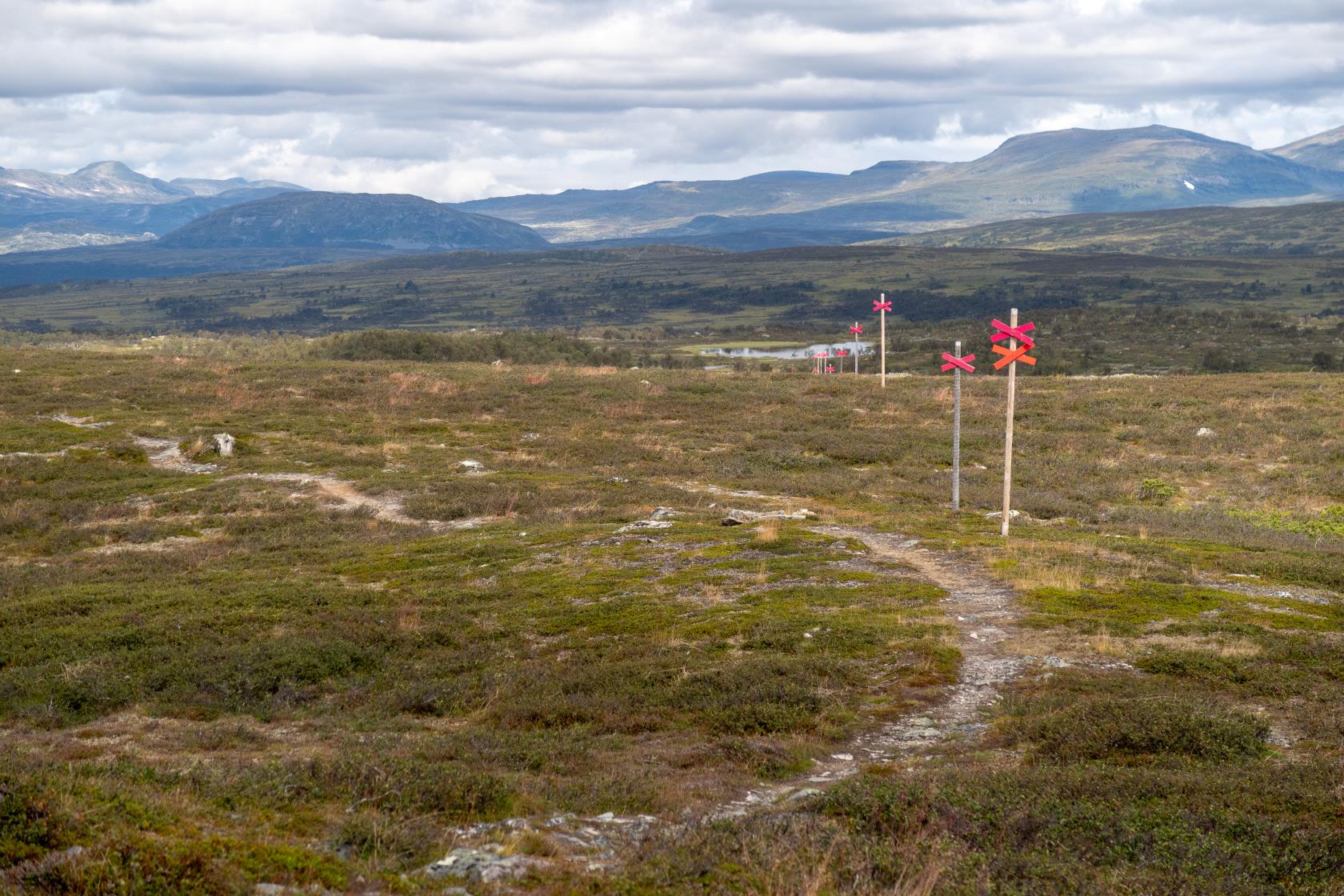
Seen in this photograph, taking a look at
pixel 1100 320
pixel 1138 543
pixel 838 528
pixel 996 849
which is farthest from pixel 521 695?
pixel 1100 320

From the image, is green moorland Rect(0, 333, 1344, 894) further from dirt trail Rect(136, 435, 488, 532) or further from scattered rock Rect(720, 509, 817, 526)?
scattered rock Rect(720, 509, 817, 526)

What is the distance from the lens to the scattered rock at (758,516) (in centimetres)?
2608

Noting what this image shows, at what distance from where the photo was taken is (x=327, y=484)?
33469mm

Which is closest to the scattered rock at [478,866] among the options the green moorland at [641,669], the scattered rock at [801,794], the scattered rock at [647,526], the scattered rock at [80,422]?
the green moorland at [641,669]

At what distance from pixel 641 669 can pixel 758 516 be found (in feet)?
40.4

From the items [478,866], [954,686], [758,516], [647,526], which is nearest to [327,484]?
[647,526]

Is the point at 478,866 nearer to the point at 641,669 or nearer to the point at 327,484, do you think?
the point at 641,669

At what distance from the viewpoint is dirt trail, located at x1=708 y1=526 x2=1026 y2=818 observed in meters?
11.0

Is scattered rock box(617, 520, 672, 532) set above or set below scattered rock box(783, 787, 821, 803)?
below

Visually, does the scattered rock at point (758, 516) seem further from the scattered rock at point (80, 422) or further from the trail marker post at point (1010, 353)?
the scattered rock at point (80, 422)

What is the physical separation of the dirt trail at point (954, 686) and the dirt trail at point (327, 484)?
1251cm

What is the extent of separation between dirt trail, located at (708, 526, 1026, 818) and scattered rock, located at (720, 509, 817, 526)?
427 centimetres

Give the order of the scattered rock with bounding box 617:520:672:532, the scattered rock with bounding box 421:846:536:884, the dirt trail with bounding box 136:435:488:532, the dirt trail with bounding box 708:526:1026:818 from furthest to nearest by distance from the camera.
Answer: the dirt trail with bounding box 136:435:488:532 → the scattered rock with bounding box 617:520:672:532 → the dirt trail with bounding box 708:526:1026:818 → the scattered rock with bounding box 421:846:536:884

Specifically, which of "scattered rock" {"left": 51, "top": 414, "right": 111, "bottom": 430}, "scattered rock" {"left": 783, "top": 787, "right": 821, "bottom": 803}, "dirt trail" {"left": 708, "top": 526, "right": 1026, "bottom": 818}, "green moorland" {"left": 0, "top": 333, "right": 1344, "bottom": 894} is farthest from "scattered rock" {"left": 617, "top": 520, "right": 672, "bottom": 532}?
"scattered rock" {"left": 51, "top": 414, "right": 111, "bottom": 430}
